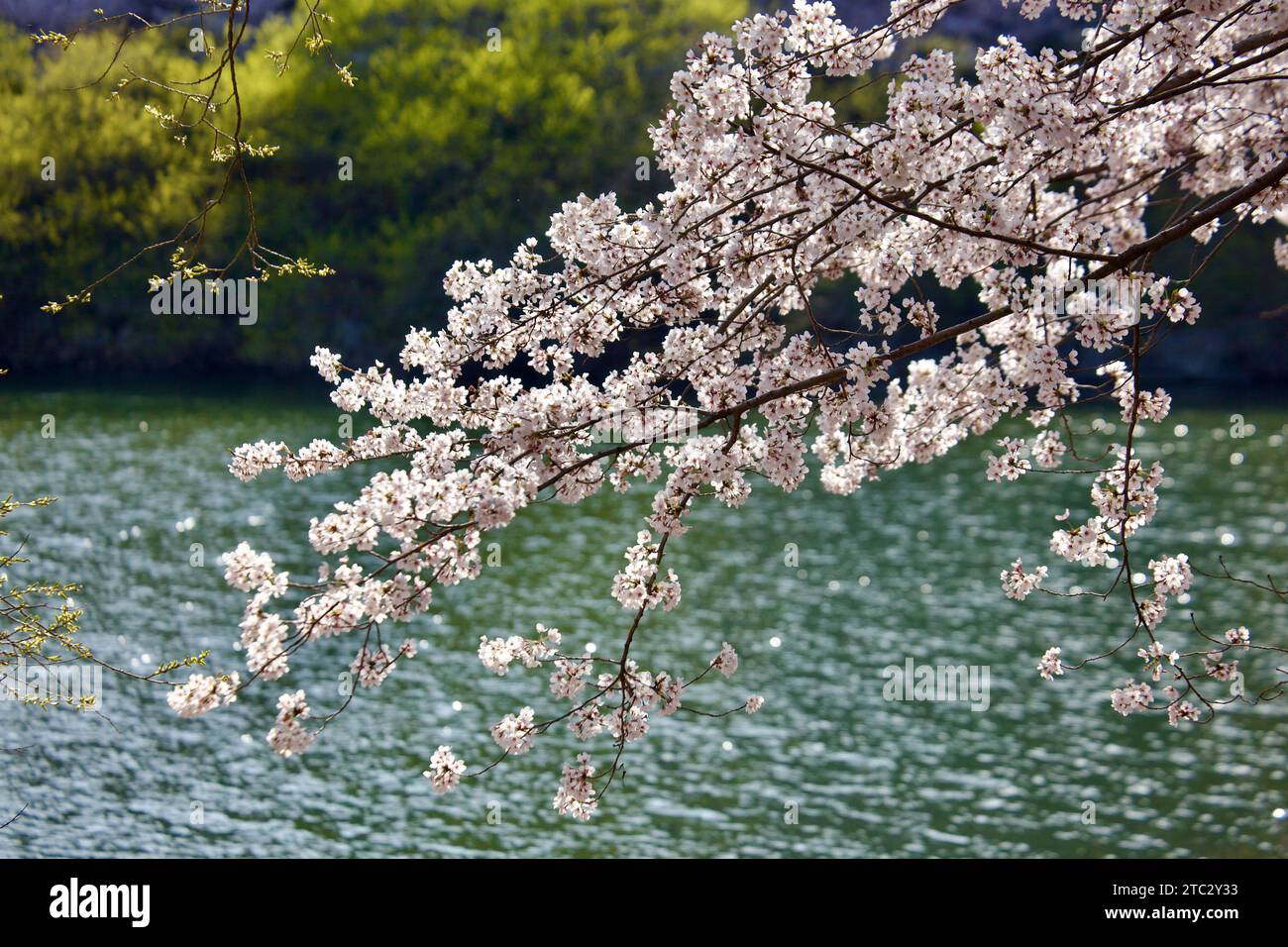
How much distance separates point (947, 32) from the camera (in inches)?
2665

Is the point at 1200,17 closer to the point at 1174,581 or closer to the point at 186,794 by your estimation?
the point at 1174,581

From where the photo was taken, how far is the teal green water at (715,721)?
19.5 meters

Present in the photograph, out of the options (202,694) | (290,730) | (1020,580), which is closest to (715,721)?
(1020,580)

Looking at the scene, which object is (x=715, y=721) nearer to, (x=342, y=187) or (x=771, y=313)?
(x=771, y=313)

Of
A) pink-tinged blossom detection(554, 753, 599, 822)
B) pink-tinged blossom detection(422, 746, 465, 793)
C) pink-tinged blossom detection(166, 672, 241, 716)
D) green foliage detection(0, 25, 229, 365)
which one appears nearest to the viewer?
pink-tinged blossom detection(166, 672, 241, 716)

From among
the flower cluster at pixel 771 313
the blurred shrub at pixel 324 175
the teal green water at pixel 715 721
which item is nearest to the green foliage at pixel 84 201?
the blurred shrub at pixel 324 175

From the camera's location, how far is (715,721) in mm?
23609

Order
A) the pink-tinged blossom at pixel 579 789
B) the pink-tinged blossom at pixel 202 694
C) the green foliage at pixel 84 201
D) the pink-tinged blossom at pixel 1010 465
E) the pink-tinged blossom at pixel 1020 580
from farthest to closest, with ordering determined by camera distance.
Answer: the green foliage at pixel 84 201 < the pink-tinged blossom at pixel 1020 580 < the pink-tinged blossom at pixel 1010 465 < the pink-tinged blossom at pixel 579 789 < the pink-tinged blossom at pixel 202 694

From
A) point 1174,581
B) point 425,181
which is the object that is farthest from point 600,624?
point 425,181

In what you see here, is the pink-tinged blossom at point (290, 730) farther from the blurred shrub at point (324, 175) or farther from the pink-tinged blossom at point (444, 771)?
the blurred shrub at point (324, 175)

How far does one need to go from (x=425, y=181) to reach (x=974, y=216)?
Answer: 64.8m

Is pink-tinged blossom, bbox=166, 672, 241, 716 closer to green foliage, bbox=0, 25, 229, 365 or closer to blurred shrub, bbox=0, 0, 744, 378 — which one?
blurred shrub, bbox=0, 0, 744, 378

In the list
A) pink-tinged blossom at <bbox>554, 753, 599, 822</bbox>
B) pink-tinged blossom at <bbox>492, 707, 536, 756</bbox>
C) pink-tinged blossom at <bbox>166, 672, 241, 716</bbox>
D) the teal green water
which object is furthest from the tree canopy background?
pink-tinged blossom at <bbox>166, 672, 241, 716</bbox>

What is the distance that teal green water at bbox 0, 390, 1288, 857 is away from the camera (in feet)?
63.8
